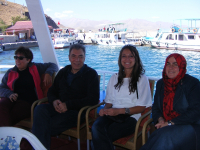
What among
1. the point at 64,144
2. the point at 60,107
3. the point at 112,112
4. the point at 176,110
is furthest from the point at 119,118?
the point at 64,144

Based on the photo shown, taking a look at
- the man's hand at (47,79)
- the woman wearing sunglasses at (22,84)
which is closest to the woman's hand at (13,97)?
the woman wearing sunglasses at (22,84)

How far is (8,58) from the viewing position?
2325 centimetres

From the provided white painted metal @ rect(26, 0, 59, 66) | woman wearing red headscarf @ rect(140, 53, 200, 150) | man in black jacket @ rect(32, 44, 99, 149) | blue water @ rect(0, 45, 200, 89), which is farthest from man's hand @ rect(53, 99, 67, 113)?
blue water @ rect(0, 45, 200, 89)

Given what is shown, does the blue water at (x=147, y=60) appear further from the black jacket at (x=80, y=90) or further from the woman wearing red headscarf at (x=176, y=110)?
the woman wearing red headscarf at (x=176, y=110)

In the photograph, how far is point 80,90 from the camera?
1955 mm

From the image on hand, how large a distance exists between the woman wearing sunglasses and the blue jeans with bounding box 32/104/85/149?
368 mm

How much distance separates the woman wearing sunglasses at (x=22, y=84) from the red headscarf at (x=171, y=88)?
1404 millimetres

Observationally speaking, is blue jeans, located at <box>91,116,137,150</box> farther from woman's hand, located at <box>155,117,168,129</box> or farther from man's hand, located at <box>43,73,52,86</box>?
man's hand, located at <box>43,73,52,86</box>

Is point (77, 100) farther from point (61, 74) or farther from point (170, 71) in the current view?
point (170, 71)

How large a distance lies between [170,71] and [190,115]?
36 cm

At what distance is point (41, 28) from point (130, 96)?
6.24 feet

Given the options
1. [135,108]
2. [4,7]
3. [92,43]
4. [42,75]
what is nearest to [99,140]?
[135,108]

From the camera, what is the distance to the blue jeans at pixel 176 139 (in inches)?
48.5

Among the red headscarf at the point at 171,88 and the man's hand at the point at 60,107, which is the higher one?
the red headscarf at the point at 171,88
